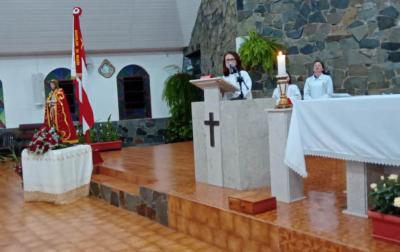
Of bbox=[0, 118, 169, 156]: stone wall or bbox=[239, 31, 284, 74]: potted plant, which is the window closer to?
bbox=[0, 118, 169, 156]: stone wall

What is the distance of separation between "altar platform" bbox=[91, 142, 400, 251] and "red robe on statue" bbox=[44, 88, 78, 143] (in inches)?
31.6

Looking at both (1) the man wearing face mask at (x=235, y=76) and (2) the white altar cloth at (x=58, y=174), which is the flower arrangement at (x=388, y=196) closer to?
(1) the man wearing face mask at (x=235, y=76)

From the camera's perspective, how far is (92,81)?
10352 mm

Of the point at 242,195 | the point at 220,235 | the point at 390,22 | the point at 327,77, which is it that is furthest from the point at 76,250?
the point at 390,22

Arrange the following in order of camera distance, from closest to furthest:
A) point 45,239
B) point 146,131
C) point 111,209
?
point 45,239 < point 111,209 < point 146,131

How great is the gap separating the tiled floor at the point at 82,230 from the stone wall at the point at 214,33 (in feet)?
14.0

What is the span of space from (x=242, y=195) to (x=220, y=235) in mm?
343

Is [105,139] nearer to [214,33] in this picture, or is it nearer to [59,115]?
[59,115]

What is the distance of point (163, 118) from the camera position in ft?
35.7

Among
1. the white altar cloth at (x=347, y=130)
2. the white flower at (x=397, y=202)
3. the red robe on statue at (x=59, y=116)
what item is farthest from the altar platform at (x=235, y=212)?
the red robe on statue at (x=59, y=116)

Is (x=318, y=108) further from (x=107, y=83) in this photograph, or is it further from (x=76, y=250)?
(x=107, y=83)

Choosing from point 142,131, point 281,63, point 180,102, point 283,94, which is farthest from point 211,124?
point 142,131

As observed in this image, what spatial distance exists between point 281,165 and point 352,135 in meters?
0.71

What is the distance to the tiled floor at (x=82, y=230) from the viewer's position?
3.81 meters
